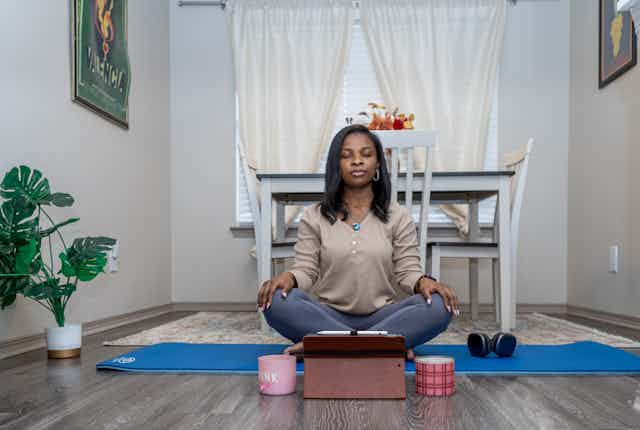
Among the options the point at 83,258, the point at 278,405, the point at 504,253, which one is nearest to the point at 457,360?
the point at 278,405

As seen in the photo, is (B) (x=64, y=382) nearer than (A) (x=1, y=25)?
Yes

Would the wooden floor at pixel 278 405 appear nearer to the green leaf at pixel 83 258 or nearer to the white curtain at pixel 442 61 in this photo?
the green leaf at pixel 83 258

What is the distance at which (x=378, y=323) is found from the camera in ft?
6.71

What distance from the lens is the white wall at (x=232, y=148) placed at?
4395 millimetres

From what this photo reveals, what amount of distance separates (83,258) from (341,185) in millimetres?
964

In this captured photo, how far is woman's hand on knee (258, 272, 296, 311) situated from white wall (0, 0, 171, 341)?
3.56 feet

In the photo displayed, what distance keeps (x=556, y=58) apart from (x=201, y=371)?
352 cm

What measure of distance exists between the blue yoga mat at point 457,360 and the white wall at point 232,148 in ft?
6.42

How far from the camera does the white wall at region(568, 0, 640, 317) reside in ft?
10.9

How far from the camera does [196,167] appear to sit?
4.55 metres

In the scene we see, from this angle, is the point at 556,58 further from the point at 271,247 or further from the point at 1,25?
the point at 1,25

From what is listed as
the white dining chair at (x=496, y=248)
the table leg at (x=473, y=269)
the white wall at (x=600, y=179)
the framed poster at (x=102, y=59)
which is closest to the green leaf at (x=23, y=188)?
the framed poster at (x=102, y=59)

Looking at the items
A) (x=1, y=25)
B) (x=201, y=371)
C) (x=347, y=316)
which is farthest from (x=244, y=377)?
(x=1, y=25)


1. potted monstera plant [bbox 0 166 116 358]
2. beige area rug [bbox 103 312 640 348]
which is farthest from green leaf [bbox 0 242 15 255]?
beige area rug [bbox 103 312 640 348]
